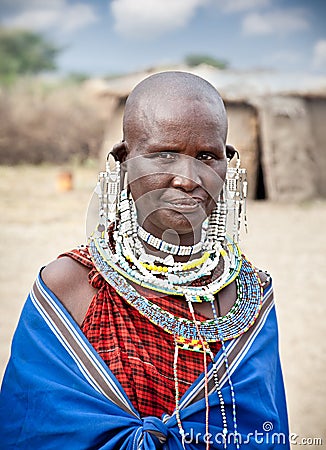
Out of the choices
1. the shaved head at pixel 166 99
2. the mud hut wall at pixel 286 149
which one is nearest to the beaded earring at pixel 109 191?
the shaved head at pixel 166 99

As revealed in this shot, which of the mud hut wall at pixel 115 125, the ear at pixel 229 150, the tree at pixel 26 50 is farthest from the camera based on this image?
the tree at pixel 26 50

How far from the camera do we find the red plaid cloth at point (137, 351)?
153 cm

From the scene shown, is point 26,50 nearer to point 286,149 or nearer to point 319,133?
point 319,133

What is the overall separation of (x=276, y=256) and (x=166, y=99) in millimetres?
5365

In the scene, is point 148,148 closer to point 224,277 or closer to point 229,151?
point 229,151

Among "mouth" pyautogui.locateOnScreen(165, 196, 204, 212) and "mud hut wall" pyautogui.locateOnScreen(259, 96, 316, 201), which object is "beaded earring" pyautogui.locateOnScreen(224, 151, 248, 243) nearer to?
"mouth" pyautogui.locateOnScreen(165, 196, 204, 212)

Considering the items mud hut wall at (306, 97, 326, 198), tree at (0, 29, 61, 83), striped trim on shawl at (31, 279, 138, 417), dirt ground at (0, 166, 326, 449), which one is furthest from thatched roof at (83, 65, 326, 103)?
tree at (0, 29, 61, 83)

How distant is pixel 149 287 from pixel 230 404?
1.25 feet

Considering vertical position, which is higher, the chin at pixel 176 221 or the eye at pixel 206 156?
the eye at pixel 206 156

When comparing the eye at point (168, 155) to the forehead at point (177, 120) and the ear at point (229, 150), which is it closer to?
the forehead at point (177, 120)

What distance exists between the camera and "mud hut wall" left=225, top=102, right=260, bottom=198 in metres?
9.74

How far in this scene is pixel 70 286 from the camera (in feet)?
5.28

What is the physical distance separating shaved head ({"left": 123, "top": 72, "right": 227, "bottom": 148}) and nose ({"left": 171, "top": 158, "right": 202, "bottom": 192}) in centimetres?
13

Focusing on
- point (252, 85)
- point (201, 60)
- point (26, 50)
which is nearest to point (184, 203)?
point (252, 85)
